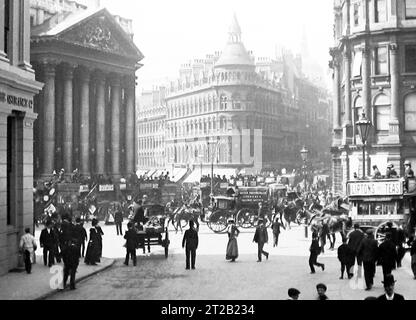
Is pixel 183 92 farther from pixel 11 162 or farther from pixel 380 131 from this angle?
pixel 11 162

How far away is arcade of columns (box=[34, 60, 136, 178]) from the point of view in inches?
1752

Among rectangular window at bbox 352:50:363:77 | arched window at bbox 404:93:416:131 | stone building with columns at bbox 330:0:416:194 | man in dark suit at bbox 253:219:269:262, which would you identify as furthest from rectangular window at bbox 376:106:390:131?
man in dark suit at bbox 253:219:269:262

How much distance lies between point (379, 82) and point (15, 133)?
90.0ft

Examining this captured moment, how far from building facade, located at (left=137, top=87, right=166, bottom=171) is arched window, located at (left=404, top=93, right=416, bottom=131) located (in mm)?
16829

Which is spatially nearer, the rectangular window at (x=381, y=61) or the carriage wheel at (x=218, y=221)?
the carriage wheel at (x=218, y=221)

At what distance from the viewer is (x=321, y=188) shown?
5209 cm

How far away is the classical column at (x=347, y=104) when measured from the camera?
40250mm

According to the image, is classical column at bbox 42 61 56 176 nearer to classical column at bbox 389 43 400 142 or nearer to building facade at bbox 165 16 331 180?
building facade at bbox 165 16 331 180

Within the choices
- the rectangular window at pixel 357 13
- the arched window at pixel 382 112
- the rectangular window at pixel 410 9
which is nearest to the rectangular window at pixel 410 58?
the rectangular window at pixel 410 9

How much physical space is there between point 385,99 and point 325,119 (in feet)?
66.5

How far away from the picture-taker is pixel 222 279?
1723cm

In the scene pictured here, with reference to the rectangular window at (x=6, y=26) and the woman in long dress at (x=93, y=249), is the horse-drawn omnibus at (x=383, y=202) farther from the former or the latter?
the rectangular window at (x=6, y=26)

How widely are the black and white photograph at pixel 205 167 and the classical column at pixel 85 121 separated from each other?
14 cm

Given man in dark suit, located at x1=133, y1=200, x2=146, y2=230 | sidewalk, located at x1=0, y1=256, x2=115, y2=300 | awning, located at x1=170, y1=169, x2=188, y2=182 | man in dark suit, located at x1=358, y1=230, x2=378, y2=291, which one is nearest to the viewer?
sidewalk, located at x1=0, y1=256, x2=115, y2=300
